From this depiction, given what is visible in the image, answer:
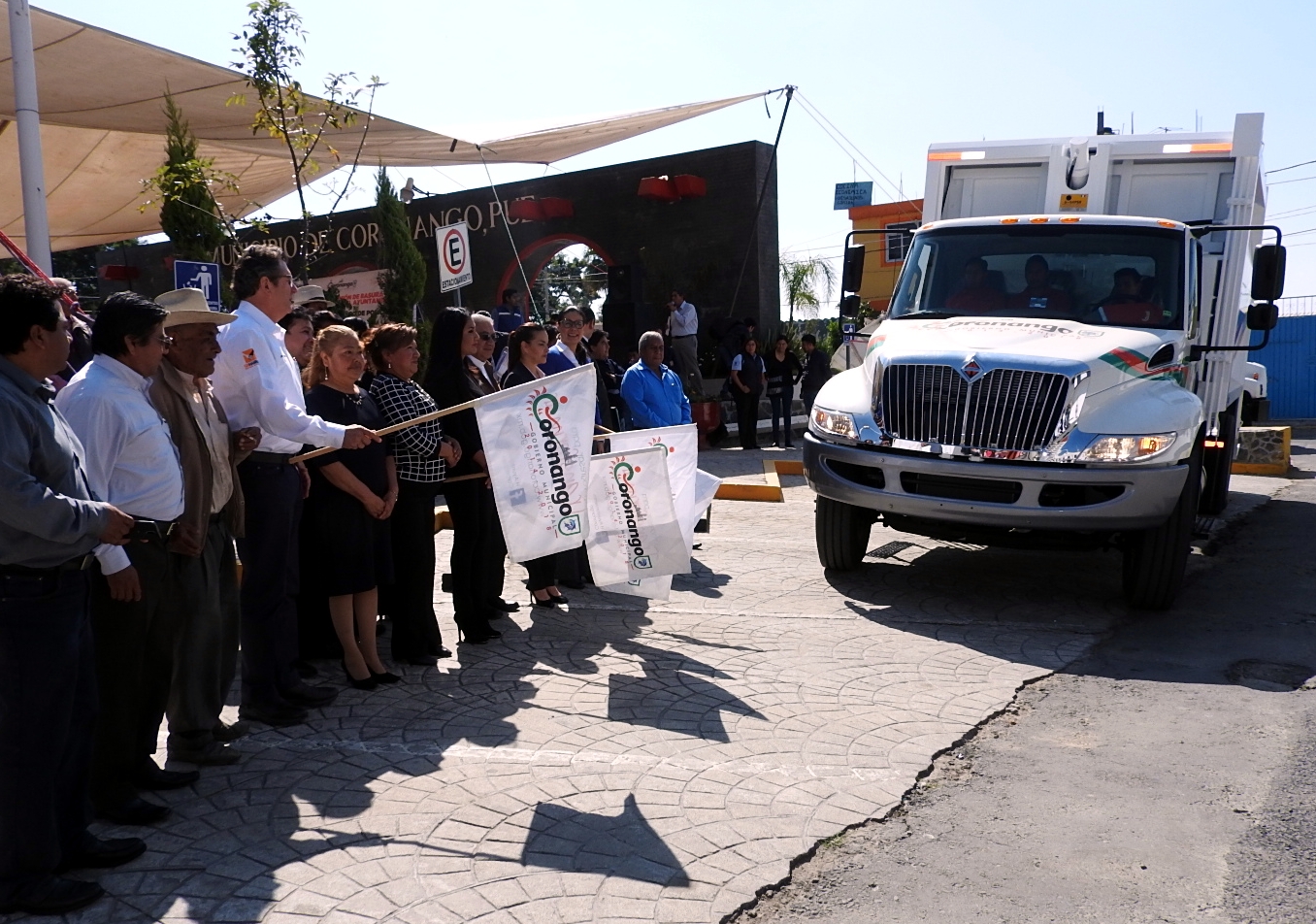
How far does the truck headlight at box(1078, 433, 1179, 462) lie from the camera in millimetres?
6656

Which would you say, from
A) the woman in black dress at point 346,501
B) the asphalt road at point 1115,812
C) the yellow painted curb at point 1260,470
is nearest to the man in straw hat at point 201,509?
the woman in black dress at point 346,501

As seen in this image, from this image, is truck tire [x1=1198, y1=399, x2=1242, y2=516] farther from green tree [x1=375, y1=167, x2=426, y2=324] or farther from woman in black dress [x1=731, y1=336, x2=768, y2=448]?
green tree [x1=375, y1=167, x2=426, y2=324]

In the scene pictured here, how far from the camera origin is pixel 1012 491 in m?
6.86

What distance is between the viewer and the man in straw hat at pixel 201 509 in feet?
14.0

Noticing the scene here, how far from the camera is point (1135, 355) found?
7.11 m

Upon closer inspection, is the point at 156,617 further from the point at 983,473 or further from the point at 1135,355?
the point at 1135,355

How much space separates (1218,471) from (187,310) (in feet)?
30.7

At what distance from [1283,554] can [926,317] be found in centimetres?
363

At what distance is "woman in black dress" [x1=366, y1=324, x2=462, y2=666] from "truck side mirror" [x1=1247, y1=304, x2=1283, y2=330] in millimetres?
5941

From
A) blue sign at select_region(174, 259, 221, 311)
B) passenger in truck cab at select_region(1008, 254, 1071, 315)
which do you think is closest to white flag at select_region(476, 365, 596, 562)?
passenger in truck cab at select_region(1008, 254, 1071, 315)

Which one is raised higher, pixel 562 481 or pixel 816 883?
pixel 562 481

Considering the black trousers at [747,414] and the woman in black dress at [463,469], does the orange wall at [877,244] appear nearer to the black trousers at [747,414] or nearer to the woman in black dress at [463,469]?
the black trousers at [747,414]

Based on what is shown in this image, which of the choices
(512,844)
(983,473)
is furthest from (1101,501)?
(512,844)

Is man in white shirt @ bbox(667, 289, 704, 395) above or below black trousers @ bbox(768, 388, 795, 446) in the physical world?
above
